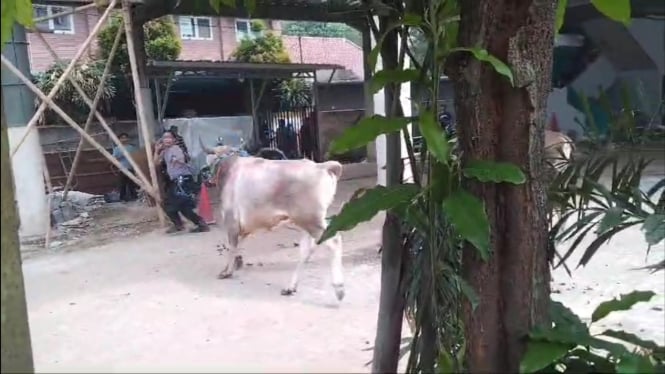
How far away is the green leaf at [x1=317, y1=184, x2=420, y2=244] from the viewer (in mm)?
1182

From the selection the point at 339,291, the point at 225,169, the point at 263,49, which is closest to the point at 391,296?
the point at 339,291

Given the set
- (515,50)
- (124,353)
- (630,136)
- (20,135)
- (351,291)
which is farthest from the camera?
(20,135)

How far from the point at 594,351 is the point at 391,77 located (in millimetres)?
666

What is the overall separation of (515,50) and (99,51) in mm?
12946

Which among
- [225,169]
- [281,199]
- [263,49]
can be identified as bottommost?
[281,199]

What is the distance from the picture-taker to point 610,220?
5.19 ft

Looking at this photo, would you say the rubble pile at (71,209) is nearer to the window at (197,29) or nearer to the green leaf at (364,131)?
the green leaf at (364,131)

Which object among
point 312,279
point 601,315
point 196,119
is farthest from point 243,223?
point 196,119

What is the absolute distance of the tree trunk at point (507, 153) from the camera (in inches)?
50.6

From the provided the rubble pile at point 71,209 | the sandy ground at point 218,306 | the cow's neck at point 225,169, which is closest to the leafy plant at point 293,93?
the rubble pile at point 71,209

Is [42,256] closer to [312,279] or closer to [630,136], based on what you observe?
[312,279]

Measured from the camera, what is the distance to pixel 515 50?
1276 mm

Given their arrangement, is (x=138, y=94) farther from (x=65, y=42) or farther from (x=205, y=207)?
(x=65, y=42)

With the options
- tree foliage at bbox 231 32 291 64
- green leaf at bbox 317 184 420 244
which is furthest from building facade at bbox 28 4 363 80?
green leaf at bbox 317 184 420 244
